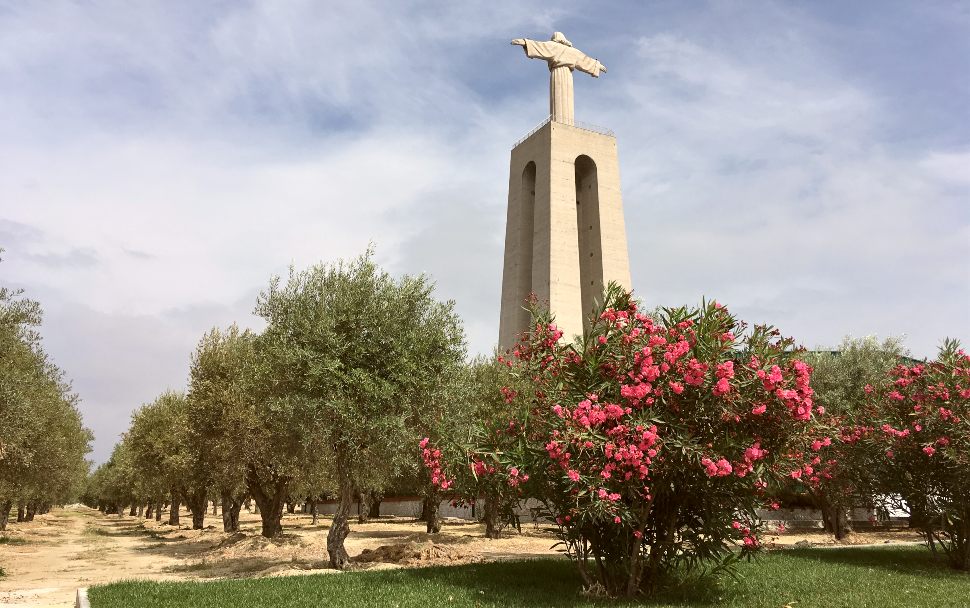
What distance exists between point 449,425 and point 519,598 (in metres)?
7.81

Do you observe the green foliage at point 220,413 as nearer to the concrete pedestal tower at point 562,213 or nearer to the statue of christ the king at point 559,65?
the concrete pedestal tower at point 562,213

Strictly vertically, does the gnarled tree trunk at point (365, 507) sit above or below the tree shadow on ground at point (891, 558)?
below

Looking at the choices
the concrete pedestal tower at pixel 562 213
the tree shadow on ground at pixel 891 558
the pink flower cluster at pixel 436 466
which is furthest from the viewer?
the concrete pedestal tower at pixel 562 213

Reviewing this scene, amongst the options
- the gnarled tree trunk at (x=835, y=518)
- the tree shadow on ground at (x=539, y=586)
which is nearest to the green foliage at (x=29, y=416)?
the tree shadow on ground at (x=539, y=586)

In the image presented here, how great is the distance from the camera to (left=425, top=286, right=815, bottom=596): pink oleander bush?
12.1 m

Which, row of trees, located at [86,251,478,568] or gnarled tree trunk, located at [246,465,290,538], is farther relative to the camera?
Result: gnarled tree trunk, located at [246,465,290,538]

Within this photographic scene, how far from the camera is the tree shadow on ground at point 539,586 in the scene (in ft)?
43.4

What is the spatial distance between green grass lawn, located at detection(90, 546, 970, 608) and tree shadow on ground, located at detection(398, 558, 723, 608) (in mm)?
23

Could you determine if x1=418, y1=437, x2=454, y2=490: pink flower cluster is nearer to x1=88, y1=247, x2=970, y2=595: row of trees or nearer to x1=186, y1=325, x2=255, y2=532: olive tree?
x1=88, y1=247, x2=970, y2=595: row of trees

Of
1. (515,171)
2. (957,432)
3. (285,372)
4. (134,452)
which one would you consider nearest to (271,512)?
(285,372)

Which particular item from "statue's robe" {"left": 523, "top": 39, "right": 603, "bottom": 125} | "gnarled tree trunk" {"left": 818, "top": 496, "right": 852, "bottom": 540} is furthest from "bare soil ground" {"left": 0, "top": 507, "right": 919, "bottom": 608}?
"statue's robe" {"left": 523, "top": 39, "right": 603, "bottom": 125}

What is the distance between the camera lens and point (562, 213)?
207ft

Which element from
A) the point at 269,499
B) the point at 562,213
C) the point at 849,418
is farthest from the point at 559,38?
the point at 849,418

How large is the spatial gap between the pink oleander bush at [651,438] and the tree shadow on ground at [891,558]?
9.10m
